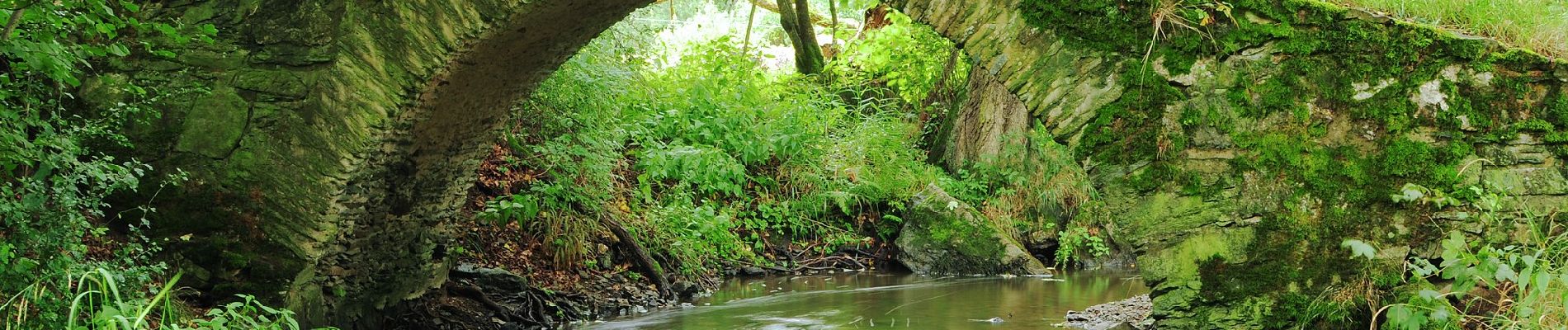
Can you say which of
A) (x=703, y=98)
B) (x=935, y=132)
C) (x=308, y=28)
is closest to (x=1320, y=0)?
(x=308, y=28)

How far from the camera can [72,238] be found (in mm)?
3701

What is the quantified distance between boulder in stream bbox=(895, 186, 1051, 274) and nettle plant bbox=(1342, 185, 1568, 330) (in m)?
6.10

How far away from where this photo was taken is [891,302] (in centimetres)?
773

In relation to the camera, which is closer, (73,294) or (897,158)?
(73,294)

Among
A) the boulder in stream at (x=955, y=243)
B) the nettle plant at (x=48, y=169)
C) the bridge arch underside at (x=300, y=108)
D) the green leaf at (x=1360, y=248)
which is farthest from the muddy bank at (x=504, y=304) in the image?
the green leaf at (x=1360, y=248)

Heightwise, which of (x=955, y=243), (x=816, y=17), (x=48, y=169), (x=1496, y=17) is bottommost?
(x=955, y=243)

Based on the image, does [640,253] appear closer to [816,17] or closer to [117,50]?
[117,50]

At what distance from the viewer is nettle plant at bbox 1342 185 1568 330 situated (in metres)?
3.33

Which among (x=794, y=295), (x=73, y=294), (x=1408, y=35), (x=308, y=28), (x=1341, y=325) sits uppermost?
(x=308, y=28)

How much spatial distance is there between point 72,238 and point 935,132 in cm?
1058

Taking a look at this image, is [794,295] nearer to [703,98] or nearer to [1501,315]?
[703,98]

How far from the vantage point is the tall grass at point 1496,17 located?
3.75 metres

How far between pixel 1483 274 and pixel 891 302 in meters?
4.61

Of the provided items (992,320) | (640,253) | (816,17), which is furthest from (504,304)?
(816,17)
